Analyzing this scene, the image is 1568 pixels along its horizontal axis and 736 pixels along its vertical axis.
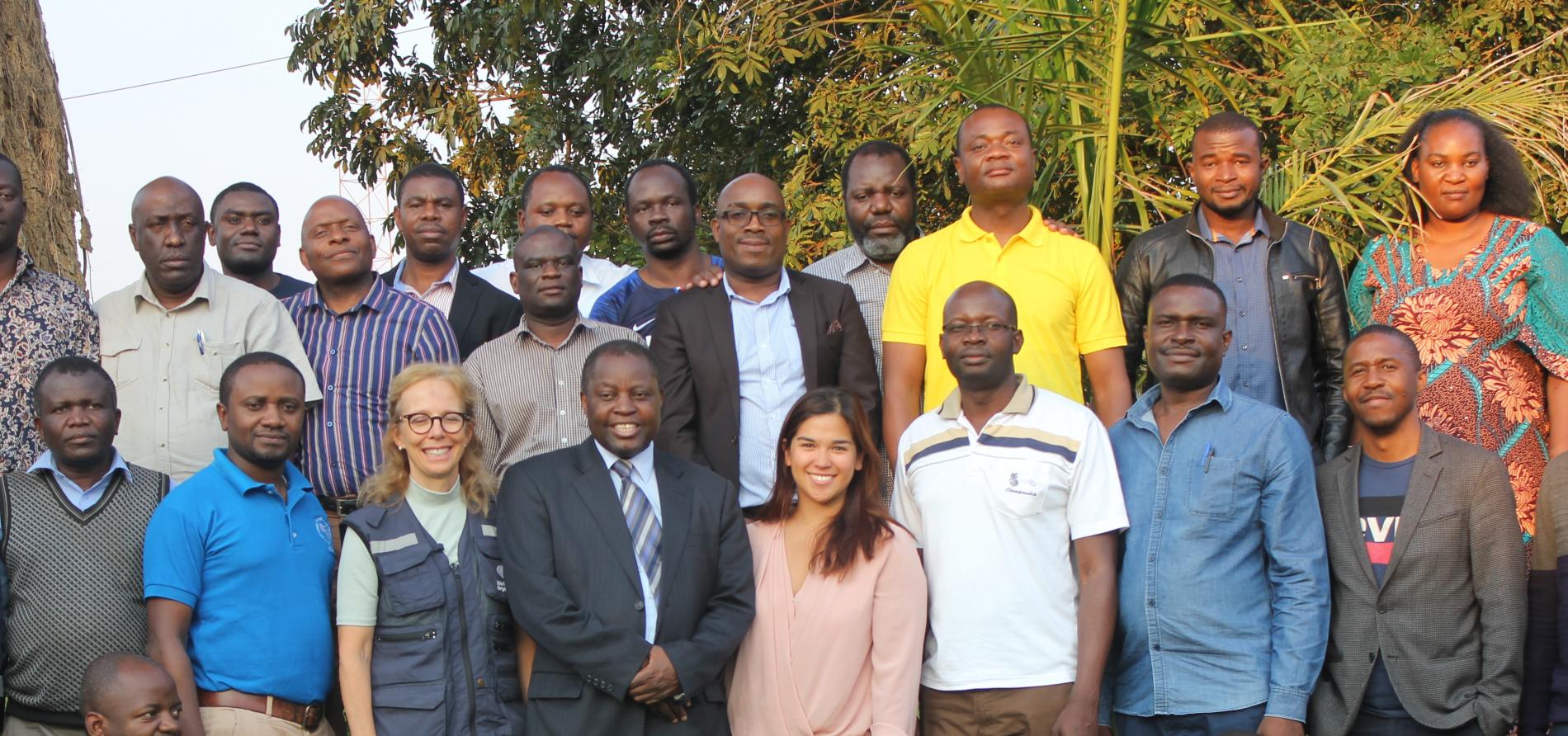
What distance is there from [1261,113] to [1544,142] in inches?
137

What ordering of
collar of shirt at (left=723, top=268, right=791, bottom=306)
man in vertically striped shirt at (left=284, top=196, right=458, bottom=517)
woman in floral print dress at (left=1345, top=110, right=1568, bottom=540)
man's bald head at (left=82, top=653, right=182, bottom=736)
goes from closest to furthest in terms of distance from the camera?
man's bald head at (left=82, top=653, right=182, bottom=736) → woman in floral print dress at (left=1345, top=110, right=1568, bottom=540) → man in vertically striped shirt at (left=284, top=196, right=458, bottom=517) → collar of shirt at (left=723, top=268, right=791, bottom=306)

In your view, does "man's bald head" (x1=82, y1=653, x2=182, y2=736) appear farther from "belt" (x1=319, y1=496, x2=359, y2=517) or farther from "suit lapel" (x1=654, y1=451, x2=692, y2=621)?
"suit lapel" (x1=654, y1=451, x2=692, y2=621)

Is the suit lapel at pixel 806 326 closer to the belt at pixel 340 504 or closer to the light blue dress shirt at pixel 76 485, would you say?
the belt at pixel 340 504

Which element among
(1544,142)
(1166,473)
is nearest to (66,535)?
(1166,473)

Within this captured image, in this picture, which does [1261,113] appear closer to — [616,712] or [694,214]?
[694,214]

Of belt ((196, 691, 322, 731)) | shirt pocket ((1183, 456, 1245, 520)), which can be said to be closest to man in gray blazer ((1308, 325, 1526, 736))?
shirt pocket ((1183, 456, 1245, 520))

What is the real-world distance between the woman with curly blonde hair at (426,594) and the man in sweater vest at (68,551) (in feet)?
2.21

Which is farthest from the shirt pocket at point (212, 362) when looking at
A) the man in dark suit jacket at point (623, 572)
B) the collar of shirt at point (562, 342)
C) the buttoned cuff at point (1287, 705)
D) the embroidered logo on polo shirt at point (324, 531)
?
the buttoned cuff at point (1287, 705)

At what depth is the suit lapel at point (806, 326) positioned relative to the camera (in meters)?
5.35

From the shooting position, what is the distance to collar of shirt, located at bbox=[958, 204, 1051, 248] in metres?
5.21

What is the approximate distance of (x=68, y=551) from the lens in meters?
4.58

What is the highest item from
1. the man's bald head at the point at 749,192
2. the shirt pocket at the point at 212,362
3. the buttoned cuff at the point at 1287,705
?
the man's bald head at the point at 749,192

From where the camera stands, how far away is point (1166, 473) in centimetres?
460

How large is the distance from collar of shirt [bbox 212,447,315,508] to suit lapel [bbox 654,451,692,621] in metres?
1.11
